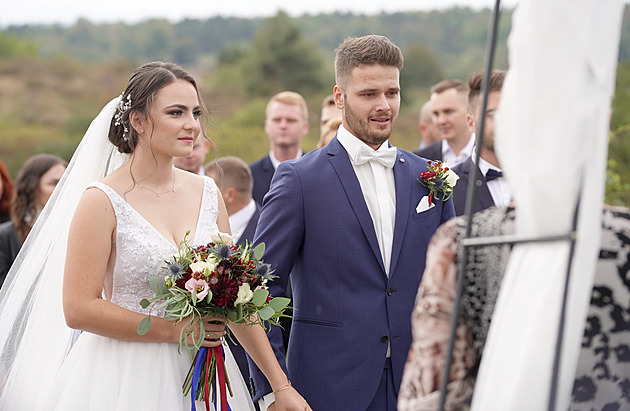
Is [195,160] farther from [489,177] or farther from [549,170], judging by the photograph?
[549,170]

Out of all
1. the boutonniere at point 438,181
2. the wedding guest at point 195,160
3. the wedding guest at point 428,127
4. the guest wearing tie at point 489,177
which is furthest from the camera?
the wedding guest at point 428,127

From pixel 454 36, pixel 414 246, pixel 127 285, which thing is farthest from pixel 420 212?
pixel 454 36

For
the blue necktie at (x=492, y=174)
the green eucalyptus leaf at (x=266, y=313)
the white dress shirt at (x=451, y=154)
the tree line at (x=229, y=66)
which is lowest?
the green eucalyptus leaf at (x=266, y=313)

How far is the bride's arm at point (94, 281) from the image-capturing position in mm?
3715

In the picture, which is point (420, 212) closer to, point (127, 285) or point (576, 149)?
point (127, 285)

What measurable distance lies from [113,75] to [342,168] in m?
57.9

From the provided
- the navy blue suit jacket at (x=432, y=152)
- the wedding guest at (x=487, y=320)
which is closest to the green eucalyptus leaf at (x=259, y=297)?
the wedding guest at (x=487, y=320)

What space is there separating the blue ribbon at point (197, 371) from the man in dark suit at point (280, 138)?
3.60 metres

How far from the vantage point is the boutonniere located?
4070 millimetres

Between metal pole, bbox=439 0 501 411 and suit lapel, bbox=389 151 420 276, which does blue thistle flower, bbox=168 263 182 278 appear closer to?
suit lapel, bbox=389 151 420 276

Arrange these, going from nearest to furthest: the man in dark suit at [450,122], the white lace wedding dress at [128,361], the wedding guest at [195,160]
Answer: the white lace wedding dress at [128,361] → the wedding guest at [195,160] → the man in dark suit at [450,122]

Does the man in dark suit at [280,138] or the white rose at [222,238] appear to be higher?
the man in dark suit at [280,138]

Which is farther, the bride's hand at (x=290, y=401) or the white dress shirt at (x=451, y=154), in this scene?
the white dress shirt at (x=451, y=154)

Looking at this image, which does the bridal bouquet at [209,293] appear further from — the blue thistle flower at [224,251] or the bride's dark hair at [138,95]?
the bride's dark hair at [138,95]
